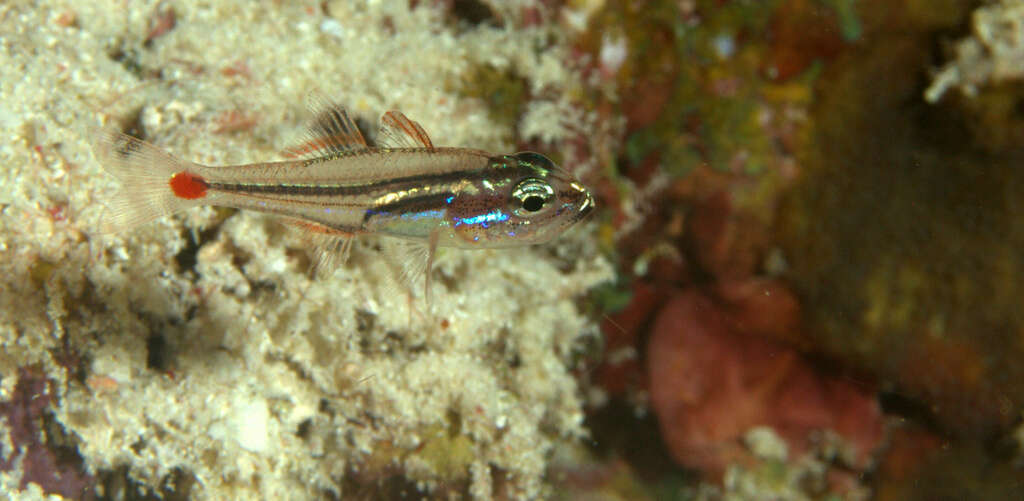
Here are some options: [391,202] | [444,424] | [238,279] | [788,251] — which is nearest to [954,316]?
[788,251]

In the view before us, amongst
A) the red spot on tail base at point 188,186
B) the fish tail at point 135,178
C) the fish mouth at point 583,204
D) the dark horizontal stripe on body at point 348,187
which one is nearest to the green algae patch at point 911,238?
the fish mouth at point 583,204

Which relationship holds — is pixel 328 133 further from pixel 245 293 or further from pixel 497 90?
pixel 497 90

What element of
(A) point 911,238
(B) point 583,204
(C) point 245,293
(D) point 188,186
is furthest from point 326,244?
(A) point 911,238

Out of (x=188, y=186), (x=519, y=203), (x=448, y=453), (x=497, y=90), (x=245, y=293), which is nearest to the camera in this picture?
(x=188, y=186)

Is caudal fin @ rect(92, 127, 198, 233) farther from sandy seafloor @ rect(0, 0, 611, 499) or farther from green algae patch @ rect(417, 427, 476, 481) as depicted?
green algae patch @ rect(417, 427, 476, 481)

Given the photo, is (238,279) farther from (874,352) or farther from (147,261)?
(874,352)

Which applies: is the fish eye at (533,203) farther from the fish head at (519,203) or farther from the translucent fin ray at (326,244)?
the translucent fin ray at (326,244)
